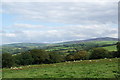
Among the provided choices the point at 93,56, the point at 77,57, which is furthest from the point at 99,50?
the point at 77,57

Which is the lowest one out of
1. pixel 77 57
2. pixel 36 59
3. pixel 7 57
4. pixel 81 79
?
pixel 77 57

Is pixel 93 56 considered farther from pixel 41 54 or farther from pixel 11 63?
pixel 11 63

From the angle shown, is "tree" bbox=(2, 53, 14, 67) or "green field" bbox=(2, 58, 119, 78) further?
"tree" bbox=(2, 53, 14, 67)

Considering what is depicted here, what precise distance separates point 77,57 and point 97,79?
73.9m

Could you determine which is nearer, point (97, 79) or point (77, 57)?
point (97, 79)

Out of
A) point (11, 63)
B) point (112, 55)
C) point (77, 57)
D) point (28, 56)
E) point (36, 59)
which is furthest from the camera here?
point (77, 57)

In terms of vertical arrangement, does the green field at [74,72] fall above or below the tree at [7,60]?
above

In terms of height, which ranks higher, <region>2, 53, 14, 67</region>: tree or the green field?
the green field

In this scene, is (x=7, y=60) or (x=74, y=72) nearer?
(x=74, y=72)

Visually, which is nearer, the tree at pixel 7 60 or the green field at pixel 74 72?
the green field at pixel 74 72

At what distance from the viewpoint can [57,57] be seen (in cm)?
7475

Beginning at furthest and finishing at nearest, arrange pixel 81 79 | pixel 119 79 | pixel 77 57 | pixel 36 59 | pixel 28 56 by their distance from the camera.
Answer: pixel 77 57 < pixel 36 59 < pixel 28 56 < pixel 81 79 < pixel 119 79

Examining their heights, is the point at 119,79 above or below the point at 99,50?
above

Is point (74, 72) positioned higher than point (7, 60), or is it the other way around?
point (74, 72)
